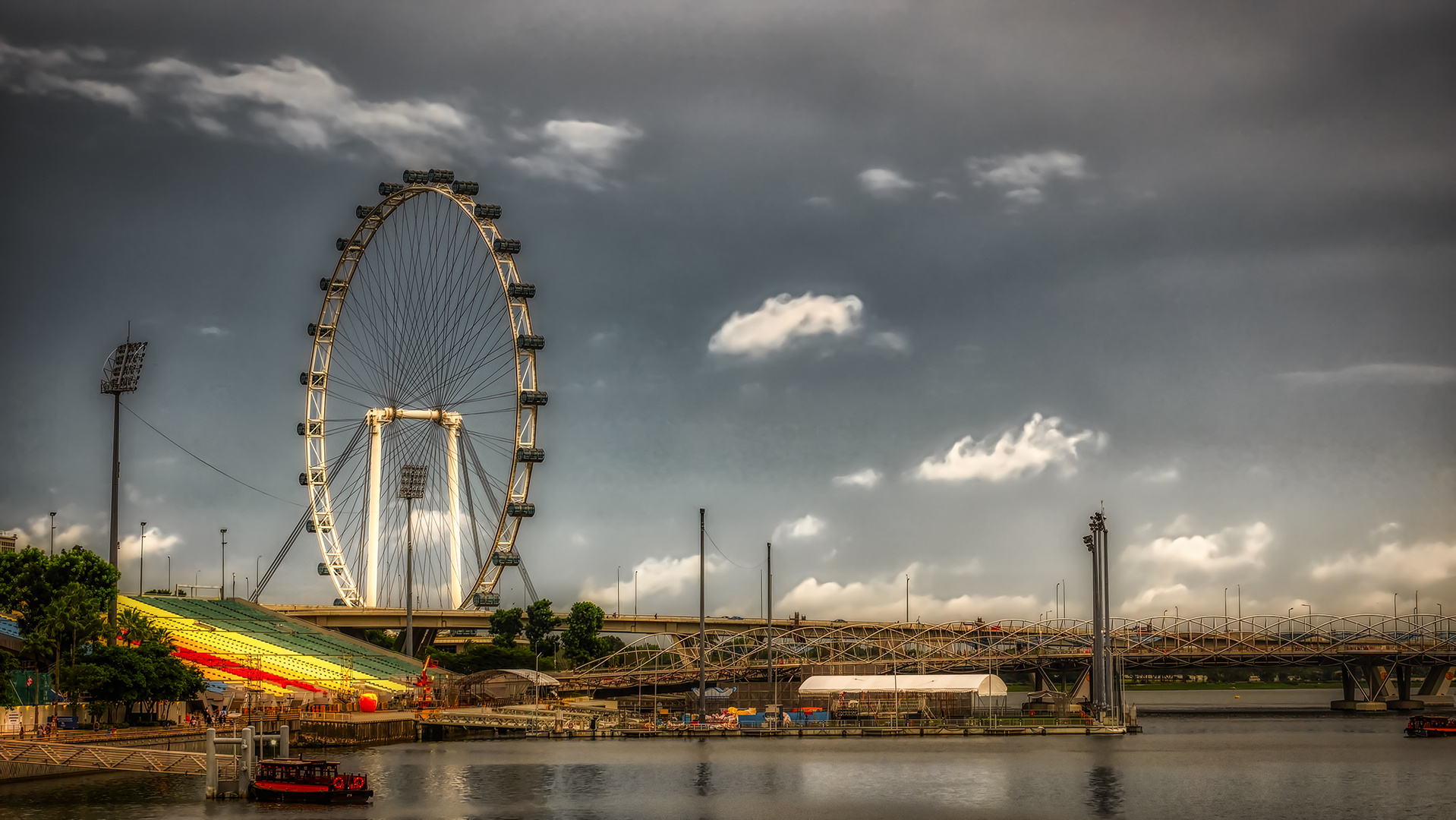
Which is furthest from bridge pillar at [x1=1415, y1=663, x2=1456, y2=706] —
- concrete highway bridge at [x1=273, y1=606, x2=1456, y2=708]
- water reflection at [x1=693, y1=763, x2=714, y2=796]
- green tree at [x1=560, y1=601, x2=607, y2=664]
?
water reflection at [x1=693, y1=763, x2=714, y2=796]

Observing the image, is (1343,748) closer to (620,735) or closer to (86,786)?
(620,735)

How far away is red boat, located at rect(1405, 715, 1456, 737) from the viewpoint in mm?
116312

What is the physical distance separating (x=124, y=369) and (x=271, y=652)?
50.1 m

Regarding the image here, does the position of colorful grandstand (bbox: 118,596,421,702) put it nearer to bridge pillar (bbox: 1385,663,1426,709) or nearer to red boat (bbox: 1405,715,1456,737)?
red boat (bbox: 1405,715,1456,737)

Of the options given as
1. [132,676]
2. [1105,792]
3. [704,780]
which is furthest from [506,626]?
[1105,792]

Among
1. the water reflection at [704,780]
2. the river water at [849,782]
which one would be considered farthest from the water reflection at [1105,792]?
the water reflection at [704,780]

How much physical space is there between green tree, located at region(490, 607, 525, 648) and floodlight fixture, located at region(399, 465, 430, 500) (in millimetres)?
36816

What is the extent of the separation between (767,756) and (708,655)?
7063 cm

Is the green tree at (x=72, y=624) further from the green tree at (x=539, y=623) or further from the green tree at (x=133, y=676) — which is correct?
the green tree at (x=539, y=623)

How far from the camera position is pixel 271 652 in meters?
Result: 140

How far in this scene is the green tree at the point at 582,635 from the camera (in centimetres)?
18050

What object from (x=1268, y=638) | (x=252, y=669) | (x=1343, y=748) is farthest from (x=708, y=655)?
(x=1343, y=748)

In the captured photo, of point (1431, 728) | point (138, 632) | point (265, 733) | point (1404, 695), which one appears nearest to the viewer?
→ point (265, 733)

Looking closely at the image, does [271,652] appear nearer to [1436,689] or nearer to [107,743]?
[107,743]
